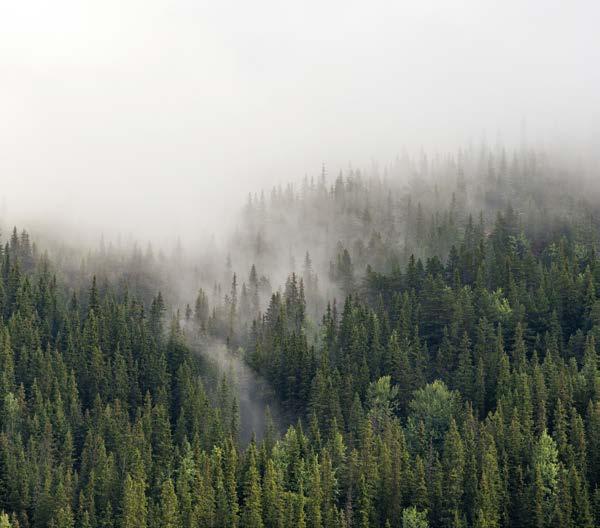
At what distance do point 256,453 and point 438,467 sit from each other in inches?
1088

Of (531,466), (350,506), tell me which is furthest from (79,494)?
(531,466)

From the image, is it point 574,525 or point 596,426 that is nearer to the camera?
point 574,525

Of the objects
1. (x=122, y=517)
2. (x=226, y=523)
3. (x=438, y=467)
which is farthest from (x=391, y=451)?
(x=122, y=517)

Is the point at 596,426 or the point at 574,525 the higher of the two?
the point at 596,426

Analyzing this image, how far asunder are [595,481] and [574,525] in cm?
1168

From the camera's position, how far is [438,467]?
633 ft

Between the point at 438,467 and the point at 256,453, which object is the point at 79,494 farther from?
the point at 438,467

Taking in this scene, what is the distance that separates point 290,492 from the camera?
632ft

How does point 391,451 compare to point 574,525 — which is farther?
point 391,451

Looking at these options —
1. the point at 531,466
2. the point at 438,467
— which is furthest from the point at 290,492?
the point at 531,466

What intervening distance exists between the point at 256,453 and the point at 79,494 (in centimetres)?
2757

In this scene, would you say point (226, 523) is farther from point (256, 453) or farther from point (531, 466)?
point (531, 466)

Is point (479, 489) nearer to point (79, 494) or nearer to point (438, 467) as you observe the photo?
point (438, 467)

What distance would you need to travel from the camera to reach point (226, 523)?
18725 cm
